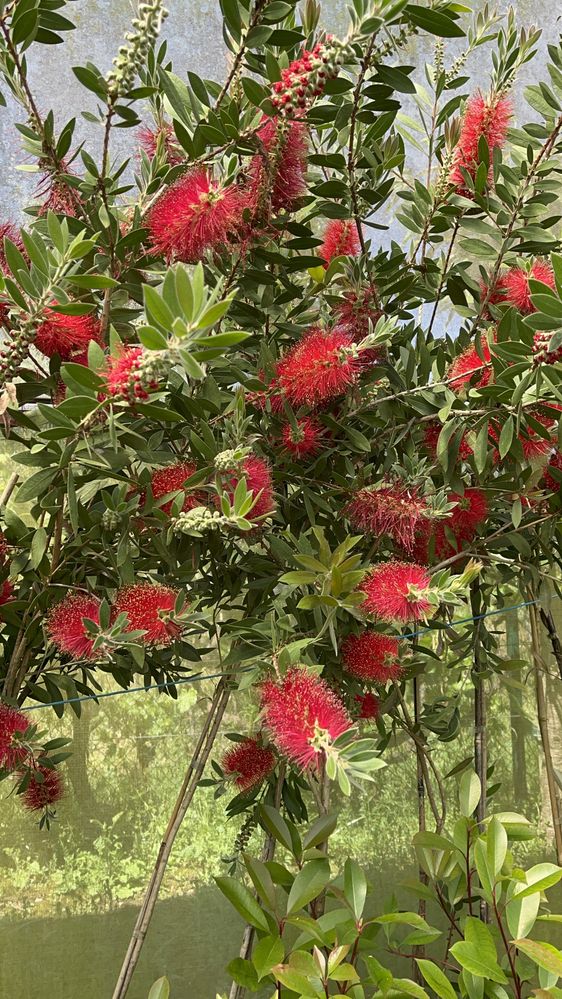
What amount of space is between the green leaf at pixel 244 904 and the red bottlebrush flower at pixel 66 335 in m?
0.49

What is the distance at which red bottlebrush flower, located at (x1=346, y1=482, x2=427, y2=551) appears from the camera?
785 millimetres

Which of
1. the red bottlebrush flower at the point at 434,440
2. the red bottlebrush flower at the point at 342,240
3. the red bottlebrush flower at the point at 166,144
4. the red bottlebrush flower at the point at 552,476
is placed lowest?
the red bottlebrush flower at the point at 552,476

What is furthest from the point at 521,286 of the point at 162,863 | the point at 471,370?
the point at 162,863

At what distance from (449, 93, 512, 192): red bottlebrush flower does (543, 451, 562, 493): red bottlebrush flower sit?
292 mm

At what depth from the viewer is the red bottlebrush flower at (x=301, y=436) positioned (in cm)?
80

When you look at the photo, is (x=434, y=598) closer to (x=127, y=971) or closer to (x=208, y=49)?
(x=127, y=971)

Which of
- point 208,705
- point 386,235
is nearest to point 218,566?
point 208,705

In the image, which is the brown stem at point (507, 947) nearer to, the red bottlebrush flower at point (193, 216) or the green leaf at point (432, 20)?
the red bottlebrush flower at point (193, 216)

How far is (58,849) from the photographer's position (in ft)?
5.24

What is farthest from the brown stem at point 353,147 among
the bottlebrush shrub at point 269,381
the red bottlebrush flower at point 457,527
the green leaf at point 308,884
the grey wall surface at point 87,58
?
the grey wall surface at point 87,58

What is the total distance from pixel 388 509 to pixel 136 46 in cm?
42

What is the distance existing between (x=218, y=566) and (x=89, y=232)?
357 millimetres

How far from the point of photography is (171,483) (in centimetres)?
76

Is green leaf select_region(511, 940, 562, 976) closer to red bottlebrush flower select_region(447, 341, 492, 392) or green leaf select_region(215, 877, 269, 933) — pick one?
green leaf select_region(215, 877, 269, 933)
